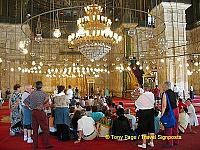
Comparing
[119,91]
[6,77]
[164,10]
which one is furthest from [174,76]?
[6,77]

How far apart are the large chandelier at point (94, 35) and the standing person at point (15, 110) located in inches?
179

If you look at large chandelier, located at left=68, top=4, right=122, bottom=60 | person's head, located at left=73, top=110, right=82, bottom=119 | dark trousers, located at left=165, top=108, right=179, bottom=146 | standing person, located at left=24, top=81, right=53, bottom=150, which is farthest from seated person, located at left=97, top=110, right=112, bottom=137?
large chandelier, located at left=68, top=4, right=122, bottom=60

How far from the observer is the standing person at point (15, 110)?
7.31 metres

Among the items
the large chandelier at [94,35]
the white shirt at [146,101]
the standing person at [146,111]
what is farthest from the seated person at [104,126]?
the large chandelier at [94,35]

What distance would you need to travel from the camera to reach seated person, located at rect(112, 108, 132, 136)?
22.6 feet

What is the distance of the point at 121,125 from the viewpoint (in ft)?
22.6

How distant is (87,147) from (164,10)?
1081 centimetres

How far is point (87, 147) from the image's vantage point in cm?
634

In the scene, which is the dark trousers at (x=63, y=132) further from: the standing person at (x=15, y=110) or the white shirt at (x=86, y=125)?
the standing person at (x=15, y=110)

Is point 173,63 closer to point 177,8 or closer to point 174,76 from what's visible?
point 174,76

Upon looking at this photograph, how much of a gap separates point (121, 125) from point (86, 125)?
874 mm

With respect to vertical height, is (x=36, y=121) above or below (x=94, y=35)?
below

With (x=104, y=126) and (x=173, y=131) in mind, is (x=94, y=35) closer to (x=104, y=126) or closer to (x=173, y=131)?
(x=104, y=126)

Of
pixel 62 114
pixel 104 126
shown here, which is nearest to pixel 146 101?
pixel 104 126
